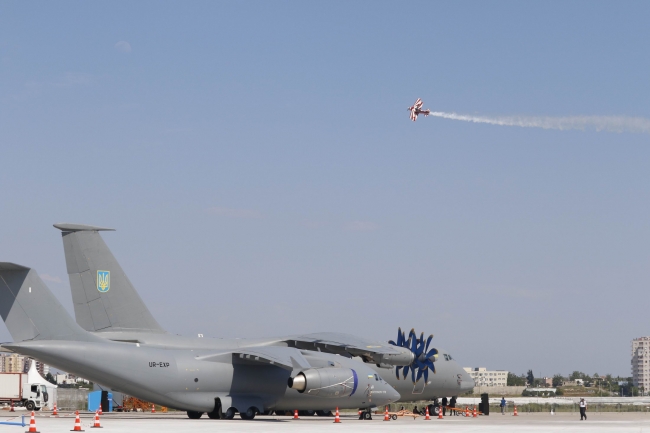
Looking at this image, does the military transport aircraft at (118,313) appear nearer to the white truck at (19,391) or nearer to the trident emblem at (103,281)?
the trident emblem at (103,281)

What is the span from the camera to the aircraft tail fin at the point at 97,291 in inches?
1275

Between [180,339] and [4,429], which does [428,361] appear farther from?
[4,429]

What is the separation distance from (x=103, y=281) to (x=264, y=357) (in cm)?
775

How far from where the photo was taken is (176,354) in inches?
1119

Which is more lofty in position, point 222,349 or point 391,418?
point 222,349

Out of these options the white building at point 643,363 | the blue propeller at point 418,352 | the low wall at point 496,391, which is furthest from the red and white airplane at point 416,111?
the white building at point 643,363

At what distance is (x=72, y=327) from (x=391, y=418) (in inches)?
543

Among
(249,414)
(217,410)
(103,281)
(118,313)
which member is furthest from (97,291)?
(249,414)

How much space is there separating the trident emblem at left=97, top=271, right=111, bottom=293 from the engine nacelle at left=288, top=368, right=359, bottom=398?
8083mm

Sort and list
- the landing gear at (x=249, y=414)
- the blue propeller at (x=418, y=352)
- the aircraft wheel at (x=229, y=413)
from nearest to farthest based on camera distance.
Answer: the aircraft wheel at (x=229, y=413), the landing gear at (x=249, y=414), the blue propeller at (x=418, y=352)

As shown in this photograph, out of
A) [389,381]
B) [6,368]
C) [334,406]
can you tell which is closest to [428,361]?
[389,381]

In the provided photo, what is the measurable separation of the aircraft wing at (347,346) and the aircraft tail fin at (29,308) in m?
10.2

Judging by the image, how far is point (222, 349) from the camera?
30.9 meters

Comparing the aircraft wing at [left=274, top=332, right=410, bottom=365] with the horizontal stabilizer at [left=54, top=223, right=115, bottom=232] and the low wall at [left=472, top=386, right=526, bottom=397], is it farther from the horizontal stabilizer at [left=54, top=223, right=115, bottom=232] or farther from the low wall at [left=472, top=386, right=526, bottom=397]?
the low wall at [left=472, top=386, right=526, bottom=397]
